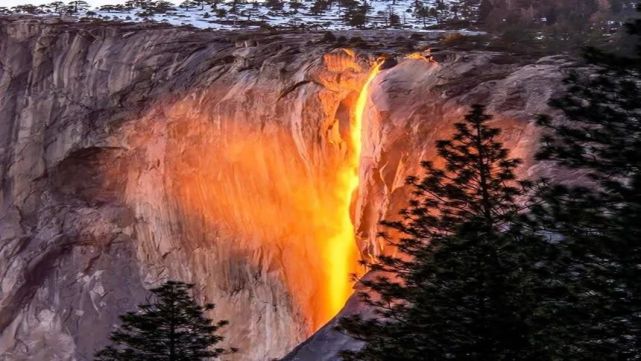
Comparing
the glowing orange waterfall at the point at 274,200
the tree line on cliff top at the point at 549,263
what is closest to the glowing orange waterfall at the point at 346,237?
the glowing orange waterfall at the point at 274,200

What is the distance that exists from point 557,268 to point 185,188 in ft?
75.3

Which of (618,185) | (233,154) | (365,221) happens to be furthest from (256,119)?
(618,185)

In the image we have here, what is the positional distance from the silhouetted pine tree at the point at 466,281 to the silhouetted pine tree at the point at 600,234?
19.7 inches

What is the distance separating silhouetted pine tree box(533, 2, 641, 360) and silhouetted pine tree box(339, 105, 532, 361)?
0.50 m

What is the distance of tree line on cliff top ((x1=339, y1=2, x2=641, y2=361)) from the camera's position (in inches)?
337

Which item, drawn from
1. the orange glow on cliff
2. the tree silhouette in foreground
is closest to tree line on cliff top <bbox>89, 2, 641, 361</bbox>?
the tree silhouette in foreground

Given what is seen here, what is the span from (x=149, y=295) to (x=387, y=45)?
15096mm

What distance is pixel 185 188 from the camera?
98.7 ft

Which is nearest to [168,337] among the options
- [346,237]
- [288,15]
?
[346,237]

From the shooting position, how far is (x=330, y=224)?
1086 inches

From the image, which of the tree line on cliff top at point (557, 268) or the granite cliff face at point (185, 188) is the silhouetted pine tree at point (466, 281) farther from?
the granite cliff face at point (185, 188)

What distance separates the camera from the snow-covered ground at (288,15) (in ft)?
145

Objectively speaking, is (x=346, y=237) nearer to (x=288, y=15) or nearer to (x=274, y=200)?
(x=274, y=200)

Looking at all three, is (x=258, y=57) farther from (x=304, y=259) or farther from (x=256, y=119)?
(x=304, y=259)
